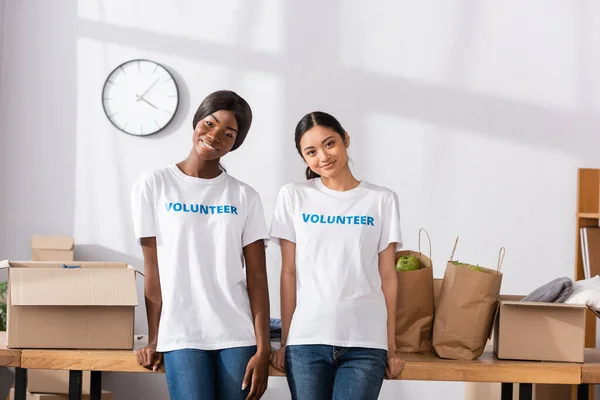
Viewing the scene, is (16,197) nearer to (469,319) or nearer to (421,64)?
(421,64)

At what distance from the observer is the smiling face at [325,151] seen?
2.13m

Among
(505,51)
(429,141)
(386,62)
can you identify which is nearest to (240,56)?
(386,62)

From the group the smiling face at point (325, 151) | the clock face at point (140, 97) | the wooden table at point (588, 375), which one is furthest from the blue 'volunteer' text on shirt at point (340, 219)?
the clock face at point (140, 97)

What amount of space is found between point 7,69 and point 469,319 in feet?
8.95

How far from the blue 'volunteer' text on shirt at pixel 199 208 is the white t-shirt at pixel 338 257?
0.13 metres

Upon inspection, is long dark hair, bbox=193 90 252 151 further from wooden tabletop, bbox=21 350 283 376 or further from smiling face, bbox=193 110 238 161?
wooden tabletop, bbox=21 350 283 376

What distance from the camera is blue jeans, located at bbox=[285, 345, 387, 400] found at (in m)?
1.98

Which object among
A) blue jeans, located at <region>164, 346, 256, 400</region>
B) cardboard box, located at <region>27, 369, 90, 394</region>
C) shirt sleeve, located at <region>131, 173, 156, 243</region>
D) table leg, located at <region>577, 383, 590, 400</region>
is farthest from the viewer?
cardboard box, located at <region>27, 369, 90, 394</region>

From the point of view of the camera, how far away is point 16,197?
3.96 m

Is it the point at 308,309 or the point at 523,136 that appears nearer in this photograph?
the point at 308,309

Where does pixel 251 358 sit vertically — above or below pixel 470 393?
above

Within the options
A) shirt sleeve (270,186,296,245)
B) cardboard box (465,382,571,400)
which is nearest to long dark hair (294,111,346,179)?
shirt sleeve (270,186,296,245)

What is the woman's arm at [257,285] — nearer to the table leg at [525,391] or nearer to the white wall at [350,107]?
the table leg at [525,391]

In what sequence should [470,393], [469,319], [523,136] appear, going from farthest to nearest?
[523,136] < [470,393] < [469,319]
